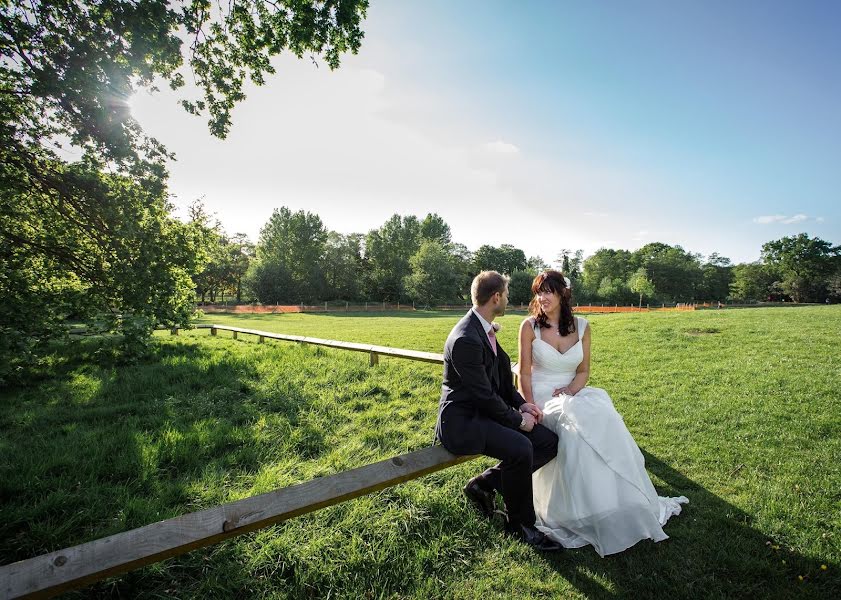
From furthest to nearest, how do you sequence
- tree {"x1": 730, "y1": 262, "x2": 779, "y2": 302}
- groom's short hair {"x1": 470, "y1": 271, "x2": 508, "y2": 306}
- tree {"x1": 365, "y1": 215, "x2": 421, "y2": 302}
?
tree {"x1": 730, "y1": 262, "x2": 779, "y2": 302}, tree {"x1": 365, "y1": 215, "x2": 421, "y2": 302}, groom's short hair {"x1": 470, "y1": 271, "x2": 508, "y2": 306}

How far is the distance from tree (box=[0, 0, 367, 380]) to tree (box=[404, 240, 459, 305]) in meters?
42.8

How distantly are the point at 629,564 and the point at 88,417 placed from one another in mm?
6639

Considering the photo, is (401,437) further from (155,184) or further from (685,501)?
(155,184)

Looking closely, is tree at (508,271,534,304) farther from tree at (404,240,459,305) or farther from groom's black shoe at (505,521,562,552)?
groom's black shoe at (505,521,562,552)

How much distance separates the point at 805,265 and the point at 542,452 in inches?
3744

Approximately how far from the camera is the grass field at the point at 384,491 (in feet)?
8.60

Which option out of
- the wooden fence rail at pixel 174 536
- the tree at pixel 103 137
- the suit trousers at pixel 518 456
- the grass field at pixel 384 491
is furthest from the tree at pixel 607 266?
the wooden fence rail at pixel 174 536

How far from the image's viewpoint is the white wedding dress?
9.65 ft

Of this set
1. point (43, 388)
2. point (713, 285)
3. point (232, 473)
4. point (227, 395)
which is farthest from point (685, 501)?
point (713, 285)

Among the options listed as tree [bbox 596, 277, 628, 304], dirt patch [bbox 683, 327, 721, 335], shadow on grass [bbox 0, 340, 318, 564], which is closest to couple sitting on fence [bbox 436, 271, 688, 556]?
shadow on grass [bbox 0, 340, 318, 564]

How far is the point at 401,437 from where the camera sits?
15.9ft

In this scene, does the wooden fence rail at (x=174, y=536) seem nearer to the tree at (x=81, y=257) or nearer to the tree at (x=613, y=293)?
the tree at (x=81, y=257)

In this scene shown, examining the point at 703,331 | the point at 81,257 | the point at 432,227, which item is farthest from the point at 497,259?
the point at 81,257

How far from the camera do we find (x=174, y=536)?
1875 mm
